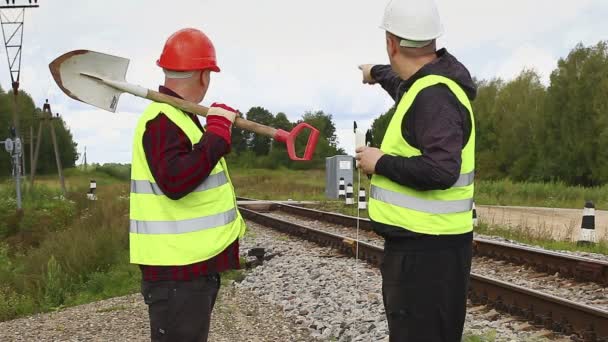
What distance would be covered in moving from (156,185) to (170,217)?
16cm

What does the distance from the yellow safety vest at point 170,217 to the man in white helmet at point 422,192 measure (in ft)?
A: 2.40

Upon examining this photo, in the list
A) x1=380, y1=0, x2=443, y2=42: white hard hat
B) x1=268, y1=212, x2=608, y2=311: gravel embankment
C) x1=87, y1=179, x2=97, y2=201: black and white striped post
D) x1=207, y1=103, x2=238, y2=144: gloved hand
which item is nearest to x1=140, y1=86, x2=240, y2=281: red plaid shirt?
x1=207, y1=103, x2=238, y2=144: gloved hand

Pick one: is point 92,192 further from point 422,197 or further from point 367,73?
point 422,197

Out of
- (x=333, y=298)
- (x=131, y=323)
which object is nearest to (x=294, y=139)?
(x=131, y=323)

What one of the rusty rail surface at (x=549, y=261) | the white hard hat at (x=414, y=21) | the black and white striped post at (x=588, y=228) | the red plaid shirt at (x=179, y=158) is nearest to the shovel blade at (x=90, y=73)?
the red plaid shirt at (x=179, y=158)

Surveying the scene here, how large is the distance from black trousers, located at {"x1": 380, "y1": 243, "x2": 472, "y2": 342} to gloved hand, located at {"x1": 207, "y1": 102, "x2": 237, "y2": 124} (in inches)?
37.0

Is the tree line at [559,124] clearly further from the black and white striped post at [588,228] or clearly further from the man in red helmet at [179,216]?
the man in red helmet at [179,216]

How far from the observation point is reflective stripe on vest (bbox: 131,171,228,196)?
10.2 ft

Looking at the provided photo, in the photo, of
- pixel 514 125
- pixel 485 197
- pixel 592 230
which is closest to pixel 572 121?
pixel 514 125

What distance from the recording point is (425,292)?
2922 mm

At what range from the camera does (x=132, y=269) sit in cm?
883

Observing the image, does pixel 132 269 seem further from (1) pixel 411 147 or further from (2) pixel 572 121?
(2) pixel 572 121

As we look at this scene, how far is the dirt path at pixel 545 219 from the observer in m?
14.6

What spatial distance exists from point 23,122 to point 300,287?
2664 inches
